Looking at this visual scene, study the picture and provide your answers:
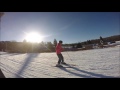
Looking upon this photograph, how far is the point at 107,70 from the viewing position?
520cm

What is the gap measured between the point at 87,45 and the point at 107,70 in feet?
27.3
